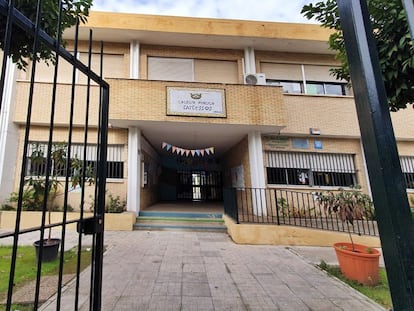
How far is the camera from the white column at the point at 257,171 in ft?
25.3

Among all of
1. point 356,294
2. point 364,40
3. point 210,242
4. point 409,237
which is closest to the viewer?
point 409,237

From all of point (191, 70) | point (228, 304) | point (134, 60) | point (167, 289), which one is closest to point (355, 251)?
point (228, 304)

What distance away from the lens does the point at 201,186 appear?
1340 centimetres

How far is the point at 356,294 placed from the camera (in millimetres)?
3123

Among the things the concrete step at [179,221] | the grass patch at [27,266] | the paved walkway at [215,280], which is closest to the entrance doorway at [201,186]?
the concrete step at [179,221]

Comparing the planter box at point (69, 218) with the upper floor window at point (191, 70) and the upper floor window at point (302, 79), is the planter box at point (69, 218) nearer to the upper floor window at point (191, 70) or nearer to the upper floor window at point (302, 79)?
the upper floor window at point (191, 70)

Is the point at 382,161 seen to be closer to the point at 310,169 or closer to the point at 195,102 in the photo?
the point at 195,102

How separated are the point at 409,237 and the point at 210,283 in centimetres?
295

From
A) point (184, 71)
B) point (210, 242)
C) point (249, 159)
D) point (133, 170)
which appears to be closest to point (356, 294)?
point (210, 242)

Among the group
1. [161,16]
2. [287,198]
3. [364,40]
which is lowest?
[287,198]

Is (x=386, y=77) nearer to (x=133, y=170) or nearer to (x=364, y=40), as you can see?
(x=364, y=40)

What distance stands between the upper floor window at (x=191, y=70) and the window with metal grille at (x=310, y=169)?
11.9 feet

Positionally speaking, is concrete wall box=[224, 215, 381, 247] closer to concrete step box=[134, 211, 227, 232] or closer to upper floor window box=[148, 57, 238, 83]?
concrete step box=[134, 211, 227, 232]

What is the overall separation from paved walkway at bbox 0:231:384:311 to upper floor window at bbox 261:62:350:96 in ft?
20.7
